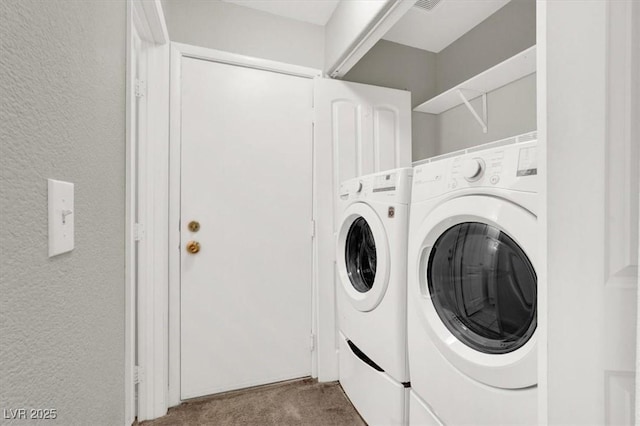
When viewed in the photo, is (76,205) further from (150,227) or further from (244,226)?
(244,226)

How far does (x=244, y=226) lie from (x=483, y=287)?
1.30 meters

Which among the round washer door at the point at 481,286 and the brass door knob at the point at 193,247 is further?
the brass door knob at the point at 193,247

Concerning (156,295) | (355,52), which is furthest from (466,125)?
(156,295)

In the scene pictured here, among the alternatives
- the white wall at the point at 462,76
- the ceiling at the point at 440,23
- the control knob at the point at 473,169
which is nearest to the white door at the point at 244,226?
the white wall at the point at 462,76

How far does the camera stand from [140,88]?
4.89 ft

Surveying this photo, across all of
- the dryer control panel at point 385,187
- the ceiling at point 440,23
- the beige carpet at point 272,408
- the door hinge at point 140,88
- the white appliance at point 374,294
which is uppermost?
the ceiling at point 440,23

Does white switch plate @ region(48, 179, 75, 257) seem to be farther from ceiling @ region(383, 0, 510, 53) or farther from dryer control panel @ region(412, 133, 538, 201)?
ceiling @ region(383, 0, 510, 53)

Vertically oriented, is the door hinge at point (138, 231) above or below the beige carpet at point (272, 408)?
above

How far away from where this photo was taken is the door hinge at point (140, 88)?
1480 mm

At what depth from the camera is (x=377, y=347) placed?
1.35 meters

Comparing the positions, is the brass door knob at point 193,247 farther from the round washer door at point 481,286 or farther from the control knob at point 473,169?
the control knob at point 473,169

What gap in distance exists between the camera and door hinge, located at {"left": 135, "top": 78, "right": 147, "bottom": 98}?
1480 mm

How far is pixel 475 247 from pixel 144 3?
1.63 metres

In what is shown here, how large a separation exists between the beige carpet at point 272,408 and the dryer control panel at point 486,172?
1.23m
